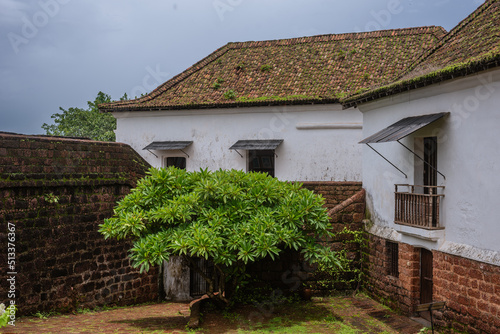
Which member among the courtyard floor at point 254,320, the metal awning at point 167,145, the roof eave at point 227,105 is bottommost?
the courtyard floor at point 254,320

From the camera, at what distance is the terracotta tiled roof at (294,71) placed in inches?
554

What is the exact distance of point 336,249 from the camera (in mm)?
10875

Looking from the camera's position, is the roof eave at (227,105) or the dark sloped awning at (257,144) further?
the dark sloped awning at (257,144)

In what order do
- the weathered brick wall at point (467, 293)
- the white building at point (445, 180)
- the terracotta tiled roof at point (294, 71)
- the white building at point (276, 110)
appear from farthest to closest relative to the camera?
the terracotta tiled roof at point (294, 71), the white building at point (276, 110), the white building at point (445, 180), the weathered brick wall at point (467, 293)

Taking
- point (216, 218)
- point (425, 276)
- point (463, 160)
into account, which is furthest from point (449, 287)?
point (216, 218)

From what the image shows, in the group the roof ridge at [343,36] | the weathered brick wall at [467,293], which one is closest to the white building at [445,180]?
the weathered brick wall at [467,293]

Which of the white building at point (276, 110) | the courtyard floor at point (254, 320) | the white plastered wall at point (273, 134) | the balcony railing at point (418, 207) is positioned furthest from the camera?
the white building at point (276, 110)

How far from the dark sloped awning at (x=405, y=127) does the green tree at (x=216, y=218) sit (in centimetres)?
158

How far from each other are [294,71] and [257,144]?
9.54 feet

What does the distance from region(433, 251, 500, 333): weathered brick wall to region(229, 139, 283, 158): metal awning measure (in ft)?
21.6

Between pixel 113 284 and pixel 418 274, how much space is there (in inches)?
255

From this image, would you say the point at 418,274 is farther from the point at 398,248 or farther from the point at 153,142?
the point at 153,142

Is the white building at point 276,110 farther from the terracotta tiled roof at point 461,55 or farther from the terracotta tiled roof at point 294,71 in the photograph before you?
the terracotta tiled roof at point 461,55

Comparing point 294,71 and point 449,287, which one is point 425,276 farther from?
point 294,71
